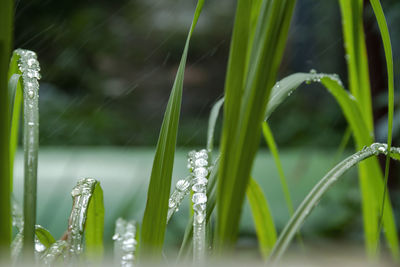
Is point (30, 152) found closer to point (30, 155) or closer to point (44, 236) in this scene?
point (30, 155)

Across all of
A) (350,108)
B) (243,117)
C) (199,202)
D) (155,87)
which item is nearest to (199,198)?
(199,202)

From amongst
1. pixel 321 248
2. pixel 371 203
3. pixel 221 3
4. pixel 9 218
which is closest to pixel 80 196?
pixel 9 218

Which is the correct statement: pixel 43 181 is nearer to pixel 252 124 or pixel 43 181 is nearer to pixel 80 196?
pixel 80 196

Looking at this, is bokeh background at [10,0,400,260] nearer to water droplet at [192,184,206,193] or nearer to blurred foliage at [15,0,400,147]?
blurred foliage at [15,0,400,147]

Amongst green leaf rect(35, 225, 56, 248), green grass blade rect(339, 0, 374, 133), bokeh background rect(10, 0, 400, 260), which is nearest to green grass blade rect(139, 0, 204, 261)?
green leaf rect(35, 225, 56, 248)

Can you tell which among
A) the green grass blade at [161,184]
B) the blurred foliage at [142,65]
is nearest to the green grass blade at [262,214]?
the green grass blade at [161,184]

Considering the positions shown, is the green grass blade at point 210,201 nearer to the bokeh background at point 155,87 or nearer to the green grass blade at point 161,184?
the green grass blade at point 161,184
